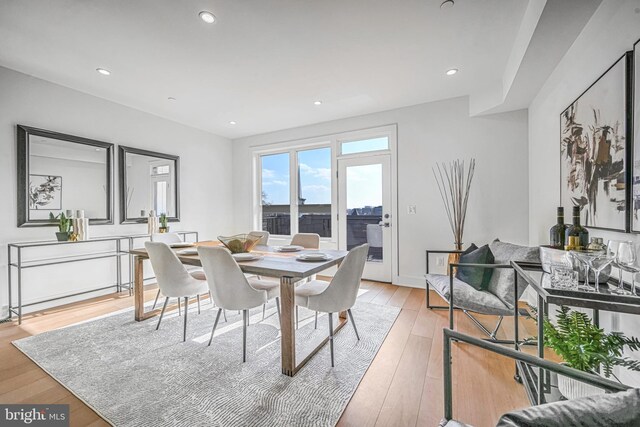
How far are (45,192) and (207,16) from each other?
277 centimetres

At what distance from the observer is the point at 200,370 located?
1.90 m

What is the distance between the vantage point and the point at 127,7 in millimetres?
1931

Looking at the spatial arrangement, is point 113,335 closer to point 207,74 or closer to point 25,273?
point 25,273

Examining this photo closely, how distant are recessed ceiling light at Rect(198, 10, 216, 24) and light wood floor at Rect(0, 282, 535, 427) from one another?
104 inches

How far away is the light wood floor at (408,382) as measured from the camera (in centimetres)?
149

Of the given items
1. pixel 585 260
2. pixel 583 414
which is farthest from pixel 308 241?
pixel 583 414

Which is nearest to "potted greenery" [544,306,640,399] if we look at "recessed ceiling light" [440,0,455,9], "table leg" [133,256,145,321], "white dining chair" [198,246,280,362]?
"white dining chair" [198,246,280,362]

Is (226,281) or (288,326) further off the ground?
(226,281)

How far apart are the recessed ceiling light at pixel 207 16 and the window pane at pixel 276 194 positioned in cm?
304

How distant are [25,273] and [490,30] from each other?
200 inches

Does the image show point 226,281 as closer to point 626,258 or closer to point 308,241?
point 308,241

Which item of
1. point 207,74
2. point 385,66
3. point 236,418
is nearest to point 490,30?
point 385,66

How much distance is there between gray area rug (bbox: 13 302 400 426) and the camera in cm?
150

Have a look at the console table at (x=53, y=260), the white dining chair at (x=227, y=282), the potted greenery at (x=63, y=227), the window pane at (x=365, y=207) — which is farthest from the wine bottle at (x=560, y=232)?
the potted greenery at (x=63, y=227)
